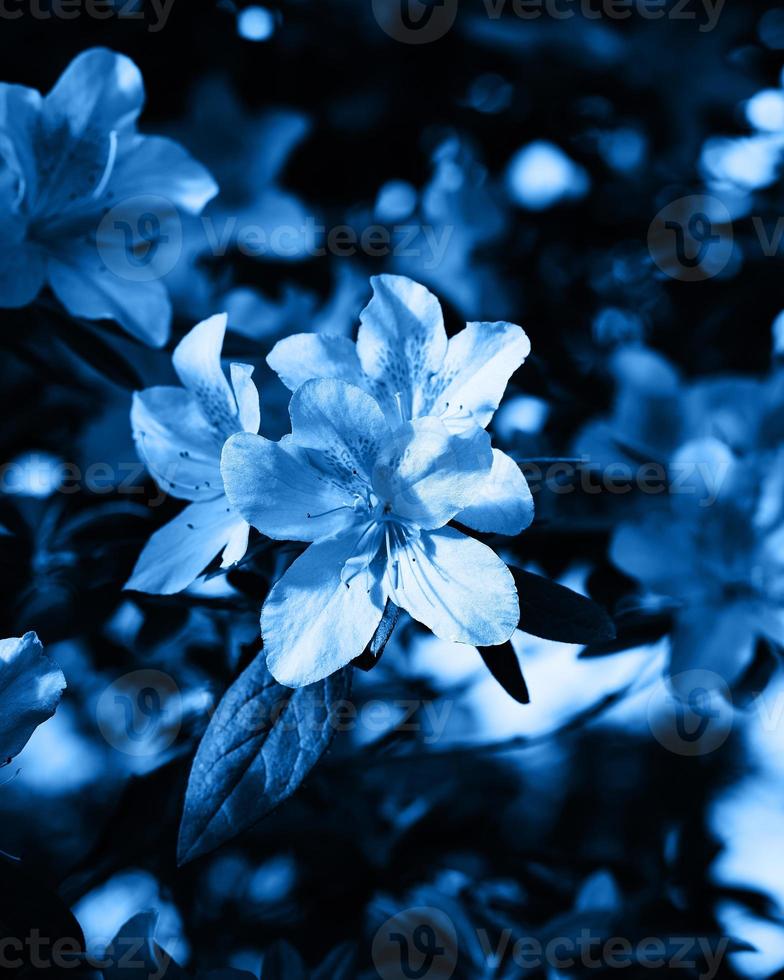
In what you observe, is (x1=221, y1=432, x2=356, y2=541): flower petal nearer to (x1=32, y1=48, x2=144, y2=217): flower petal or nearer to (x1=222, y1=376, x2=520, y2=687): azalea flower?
(x1=222, y1=376, x2=520, y2=687): azalea flower

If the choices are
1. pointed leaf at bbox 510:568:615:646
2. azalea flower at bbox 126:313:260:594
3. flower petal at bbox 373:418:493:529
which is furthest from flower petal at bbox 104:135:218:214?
pointed leaf at bbox 510:568:615:646

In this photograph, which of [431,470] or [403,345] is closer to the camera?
[431,470]

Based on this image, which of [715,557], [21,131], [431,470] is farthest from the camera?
[715,557]

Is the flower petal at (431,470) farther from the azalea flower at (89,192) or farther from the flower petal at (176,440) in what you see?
the azalea flower at (89,192)

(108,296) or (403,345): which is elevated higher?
(403,345)

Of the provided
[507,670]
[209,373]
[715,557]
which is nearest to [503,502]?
[507,670]

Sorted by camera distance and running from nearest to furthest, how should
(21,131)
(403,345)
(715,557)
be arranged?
(403,345) → (21,131) → (715,557)

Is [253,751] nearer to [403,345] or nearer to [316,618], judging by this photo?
[316,618]
